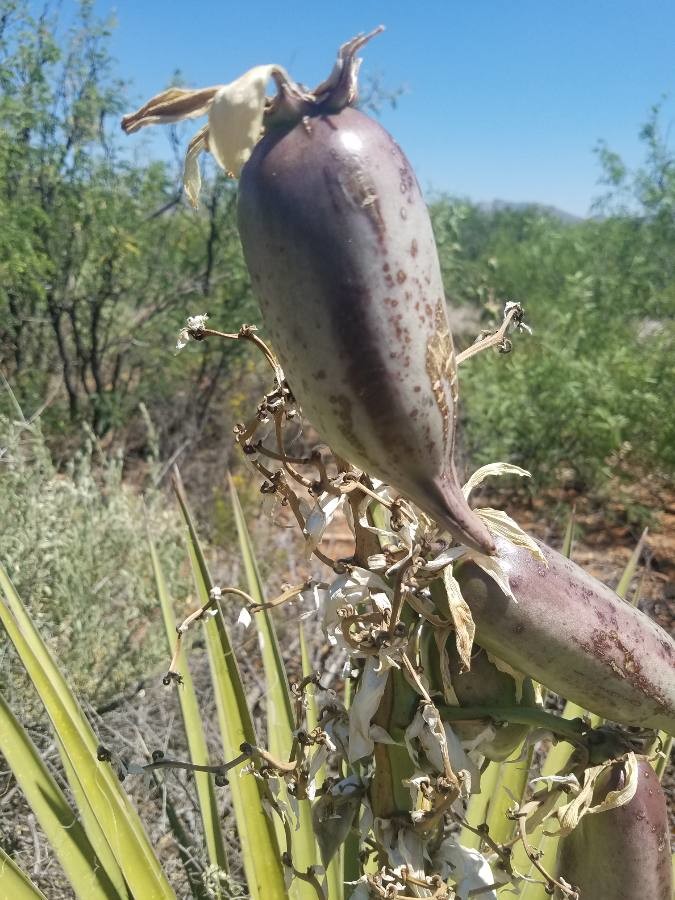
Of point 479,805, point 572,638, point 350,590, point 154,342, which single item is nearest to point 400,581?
point 350,590

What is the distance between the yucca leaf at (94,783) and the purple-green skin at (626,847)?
1.92 ft

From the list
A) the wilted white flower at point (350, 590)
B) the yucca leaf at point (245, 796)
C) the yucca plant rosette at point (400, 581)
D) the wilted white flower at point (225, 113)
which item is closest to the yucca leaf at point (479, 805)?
the yucca leaf at point (245, 796)

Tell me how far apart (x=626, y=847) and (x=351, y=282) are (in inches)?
23.4

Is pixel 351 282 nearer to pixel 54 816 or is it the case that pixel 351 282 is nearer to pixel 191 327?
pixel 191 327

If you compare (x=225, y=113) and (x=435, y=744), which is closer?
(x=225, y=113)

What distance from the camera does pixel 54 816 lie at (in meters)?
1.06

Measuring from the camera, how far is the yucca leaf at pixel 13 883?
36.0 inches

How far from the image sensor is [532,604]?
644 millimetres

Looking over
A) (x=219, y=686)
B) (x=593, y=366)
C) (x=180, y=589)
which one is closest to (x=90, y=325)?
(x=180, y=589)

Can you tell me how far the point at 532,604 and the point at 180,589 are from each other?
2.79m

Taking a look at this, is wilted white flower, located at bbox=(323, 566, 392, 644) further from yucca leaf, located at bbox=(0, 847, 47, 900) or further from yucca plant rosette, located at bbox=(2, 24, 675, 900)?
yucca leaf, located at bbox=(0, 847, 47, 900)

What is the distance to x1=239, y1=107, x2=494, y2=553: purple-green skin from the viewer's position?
1.45 feet

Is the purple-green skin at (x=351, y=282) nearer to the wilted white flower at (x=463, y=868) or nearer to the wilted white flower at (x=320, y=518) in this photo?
the wilted white flower at (x=320, y=518)

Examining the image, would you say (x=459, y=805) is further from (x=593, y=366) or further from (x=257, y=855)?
(x=593, y=366)
